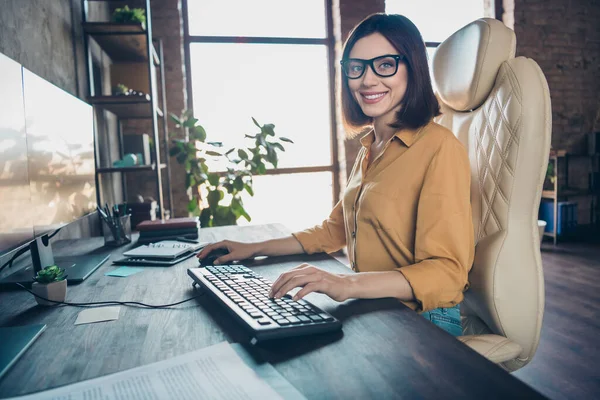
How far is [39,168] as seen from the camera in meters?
1.11

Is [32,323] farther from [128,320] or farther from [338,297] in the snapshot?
[338,297]

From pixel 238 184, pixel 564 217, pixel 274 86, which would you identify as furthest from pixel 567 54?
pixel 238 184

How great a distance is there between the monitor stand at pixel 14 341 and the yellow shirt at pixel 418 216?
0.71 meters

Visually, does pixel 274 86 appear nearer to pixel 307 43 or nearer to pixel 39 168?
pixel 307 43

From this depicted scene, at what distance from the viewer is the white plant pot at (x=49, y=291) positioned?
913mm

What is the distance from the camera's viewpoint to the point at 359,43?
4.08 feet

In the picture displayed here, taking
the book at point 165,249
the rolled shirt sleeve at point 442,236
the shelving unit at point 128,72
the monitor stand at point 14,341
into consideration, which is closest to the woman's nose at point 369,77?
the rolled shirt sleeve at point 442,236

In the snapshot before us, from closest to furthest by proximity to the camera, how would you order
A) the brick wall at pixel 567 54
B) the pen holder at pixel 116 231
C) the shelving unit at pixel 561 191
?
the pen holder at pixel 116 231
the shelving unit at pixel 561 191
the brick wall at pixel 567 54

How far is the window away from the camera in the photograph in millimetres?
4305

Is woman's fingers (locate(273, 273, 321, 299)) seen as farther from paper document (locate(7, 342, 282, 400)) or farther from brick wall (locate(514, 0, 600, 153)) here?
brick wall (locate(514, 0, 600, 153))

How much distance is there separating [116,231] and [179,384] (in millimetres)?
1191

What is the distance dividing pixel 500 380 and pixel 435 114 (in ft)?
2.92

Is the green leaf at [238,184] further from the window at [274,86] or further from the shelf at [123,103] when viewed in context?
the shelf at [123,103]

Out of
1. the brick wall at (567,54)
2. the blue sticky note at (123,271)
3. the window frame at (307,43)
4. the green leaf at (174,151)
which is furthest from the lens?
the brick wall at (567,54)
